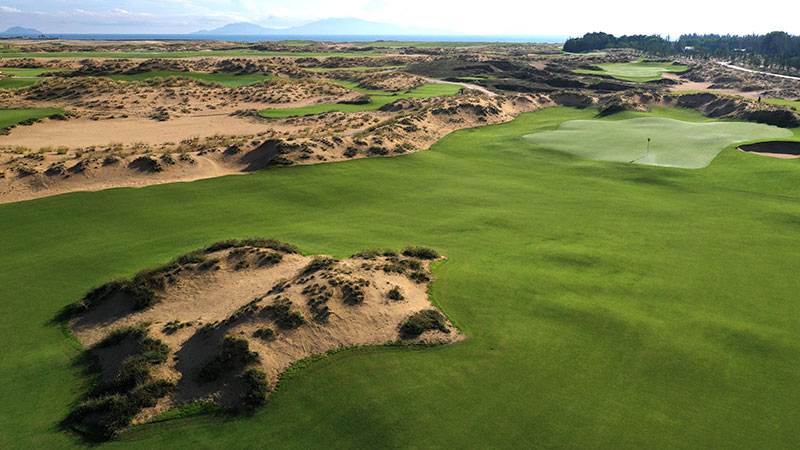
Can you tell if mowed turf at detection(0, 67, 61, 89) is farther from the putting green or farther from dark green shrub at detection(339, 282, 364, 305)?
dark green shrub at detection(339, 282, 364, 305)

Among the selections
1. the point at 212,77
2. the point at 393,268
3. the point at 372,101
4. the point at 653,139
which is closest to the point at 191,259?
the point at 393,268

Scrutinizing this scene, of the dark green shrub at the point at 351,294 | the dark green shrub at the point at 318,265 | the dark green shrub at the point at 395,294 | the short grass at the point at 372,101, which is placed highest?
the short grass at the point at 372,101

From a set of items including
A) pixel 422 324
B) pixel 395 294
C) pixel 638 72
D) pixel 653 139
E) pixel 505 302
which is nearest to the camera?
pixel 422 324

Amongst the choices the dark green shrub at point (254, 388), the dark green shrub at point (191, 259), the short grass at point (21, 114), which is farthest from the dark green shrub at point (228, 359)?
the short grass at point (21, 114)

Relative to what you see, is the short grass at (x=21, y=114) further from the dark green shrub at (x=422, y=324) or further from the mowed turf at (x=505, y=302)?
the dark green shrub at (x=422, y=324)

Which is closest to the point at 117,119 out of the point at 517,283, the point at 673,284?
the point at 517,283

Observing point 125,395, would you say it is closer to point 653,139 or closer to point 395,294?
point 395,294
